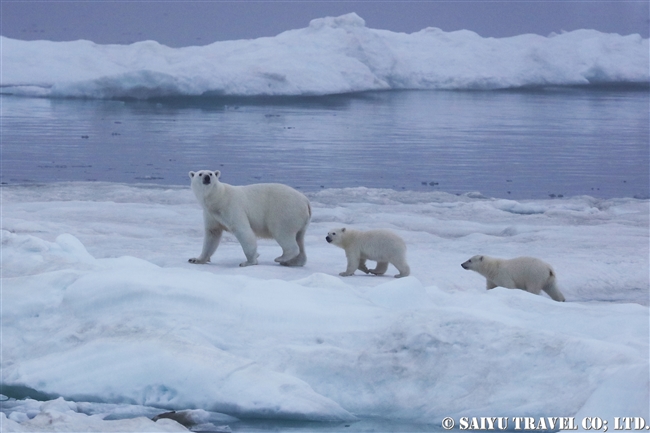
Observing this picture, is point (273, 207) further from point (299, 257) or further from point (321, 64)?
point (321, 64)

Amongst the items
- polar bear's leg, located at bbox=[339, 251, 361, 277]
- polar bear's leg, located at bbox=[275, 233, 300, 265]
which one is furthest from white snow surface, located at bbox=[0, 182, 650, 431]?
polar bear's leg, located at bbox=[275, 233, 300, 265]

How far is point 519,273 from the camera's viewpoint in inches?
204

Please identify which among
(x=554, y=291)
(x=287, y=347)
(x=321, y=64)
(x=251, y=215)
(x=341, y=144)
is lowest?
(x=554, y=291)

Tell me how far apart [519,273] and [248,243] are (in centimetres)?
176

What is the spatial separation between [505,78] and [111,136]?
57.3 feet

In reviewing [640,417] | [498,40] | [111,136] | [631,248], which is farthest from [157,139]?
[498,40]

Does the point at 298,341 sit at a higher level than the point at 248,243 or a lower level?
lower

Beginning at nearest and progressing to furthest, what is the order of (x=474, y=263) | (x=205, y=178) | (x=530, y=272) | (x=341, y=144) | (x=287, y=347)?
(x=287, y=347), (x=530, y=272), (x=205, y=178), (x=474, y=263), (x=341, y=144)

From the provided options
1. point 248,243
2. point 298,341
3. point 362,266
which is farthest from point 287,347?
point 362,266

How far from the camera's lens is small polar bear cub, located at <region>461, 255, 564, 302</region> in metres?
5.08

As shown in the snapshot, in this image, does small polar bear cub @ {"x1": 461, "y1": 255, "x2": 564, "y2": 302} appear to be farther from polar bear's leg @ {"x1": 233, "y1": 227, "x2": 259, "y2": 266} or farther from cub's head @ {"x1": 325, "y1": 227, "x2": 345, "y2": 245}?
polar bear's leg @ {"x1": 233, "y1": 227, "x2": 259, "y2": 266}

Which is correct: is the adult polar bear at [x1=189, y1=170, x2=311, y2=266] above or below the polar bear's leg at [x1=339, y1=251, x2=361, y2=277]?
above

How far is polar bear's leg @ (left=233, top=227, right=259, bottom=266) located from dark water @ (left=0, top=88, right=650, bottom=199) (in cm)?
586

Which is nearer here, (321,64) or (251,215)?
(251,215)
